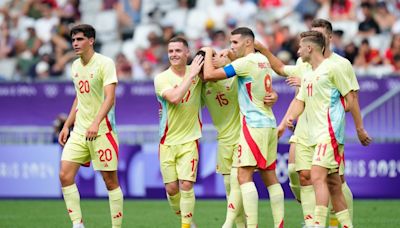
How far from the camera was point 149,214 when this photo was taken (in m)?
16.3

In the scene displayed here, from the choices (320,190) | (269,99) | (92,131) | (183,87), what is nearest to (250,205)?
(320,190)

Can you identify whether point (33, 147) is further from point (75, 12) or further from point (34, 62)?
point (75, 12)

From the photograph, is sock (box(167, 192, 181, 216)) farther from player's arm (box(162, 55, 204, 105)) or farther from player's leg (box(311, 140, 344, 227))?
player's leg (box(311, 140, 344, 227))

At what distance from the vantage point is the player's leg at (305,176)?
1249 cm

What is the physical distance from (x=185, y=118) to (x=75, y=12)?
13.3 metres

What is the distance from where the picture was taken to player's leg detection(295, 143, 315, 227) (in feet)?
41.0

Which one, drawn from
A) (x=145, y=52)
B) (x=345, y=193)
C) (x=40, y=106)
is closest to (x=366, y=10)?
(x=145, y=52)

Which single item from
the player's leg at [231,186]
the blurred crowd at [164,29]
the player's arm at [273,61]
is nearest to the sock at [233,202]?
the player's leg at [231,186]

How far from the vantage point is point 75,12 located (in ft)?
83.6

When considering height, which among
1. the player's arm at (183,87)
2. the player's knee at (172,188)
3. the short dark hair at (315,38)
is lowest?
the player's knee at (172,188)

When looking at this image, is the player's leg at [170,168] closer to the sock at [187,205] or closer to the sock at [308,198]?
the sock at [187,205]

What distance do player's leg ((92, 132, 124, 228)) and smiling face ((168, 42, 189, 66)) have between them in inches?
46.1

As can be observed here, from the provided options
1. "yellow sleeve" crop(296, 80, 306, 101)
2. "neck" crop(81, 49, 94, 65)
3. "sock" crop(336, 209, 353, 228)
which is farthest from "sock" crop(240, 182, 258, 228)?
"neck" crop(81, 49, 94, 65)

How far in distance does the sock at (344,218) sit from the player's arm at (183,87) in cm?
226
